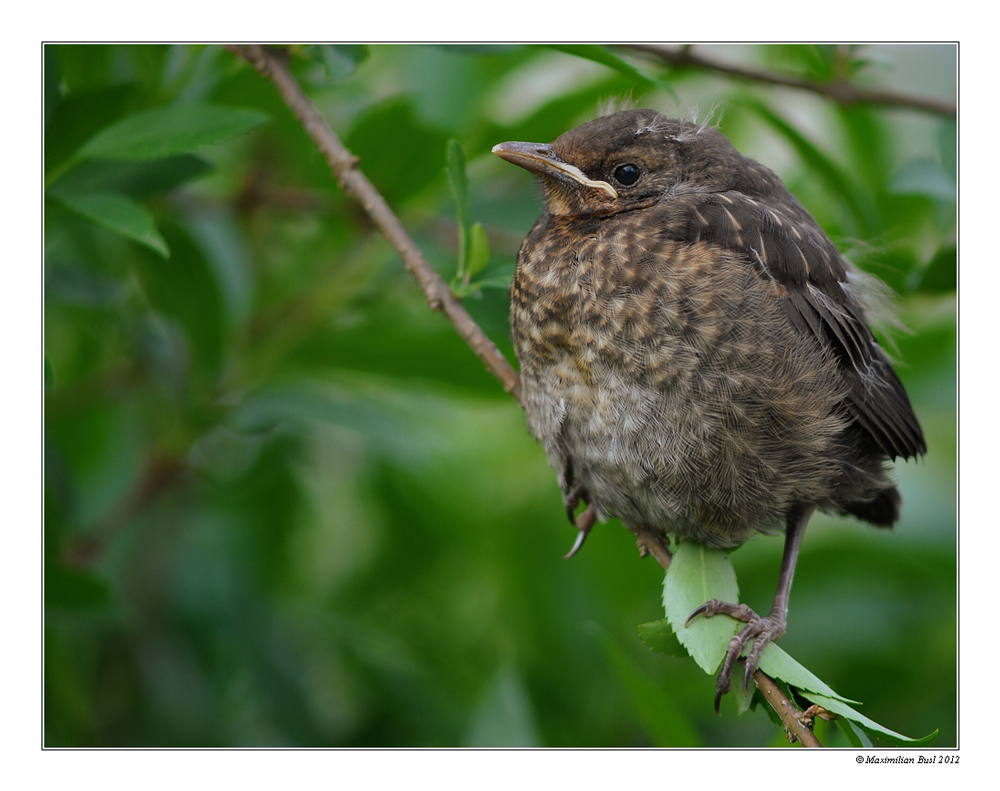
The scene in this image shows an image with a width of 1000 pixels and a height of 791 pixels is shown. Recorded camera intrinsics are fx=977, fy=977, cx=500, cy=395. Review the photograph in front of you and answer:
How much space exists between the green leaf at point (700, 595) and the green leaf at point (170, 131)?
1.05m

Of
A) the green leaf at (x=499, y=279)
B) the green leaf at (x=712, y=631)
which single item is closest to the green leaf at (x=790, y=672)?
the green leaf at (x=712, y=631)

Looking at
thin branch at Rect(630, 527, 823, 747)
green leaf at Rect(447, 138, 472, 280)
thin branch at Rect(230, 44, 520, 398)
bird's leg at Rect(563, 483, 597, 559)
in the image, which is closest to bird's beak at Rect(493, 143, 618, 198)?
green leaf at Rect(447, 138, 472, 280)

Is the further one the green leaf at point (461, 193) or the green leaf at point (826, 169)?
the green leaf at point (826, 169)

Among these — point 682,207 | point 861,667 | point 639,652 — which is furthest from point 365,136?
point 861,667

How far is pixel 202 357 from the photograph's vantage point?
2242 mm

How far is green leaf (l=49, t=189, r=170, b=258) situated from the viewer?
160 centimetres

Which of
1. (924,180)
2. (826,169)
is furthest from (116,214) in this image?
(924,180)

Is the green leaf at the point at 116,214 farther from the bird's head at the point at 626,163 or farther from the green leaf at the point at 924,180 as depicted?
the green leaf at the point at 924,180

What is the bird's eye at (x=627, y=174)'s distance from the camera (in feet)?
6.31

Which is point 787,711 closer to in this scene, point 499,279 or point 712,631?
point 712,631

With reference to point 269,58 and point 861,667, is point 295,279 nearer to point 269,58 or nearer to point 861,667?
point 269,58

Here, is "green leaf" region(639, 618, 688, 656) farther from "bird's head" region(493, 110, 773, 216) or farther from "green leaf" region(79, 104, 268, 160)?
"green leaf" region(79, 104, 268, 160)

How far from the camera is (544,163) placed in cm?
190

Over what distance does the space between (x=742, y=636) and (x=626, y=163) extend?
0.92 metres
